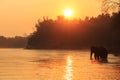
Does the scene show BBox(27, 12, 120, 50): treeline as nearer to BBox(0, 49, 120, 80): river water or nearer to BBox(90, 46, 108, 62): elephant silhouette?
BBox(90, 46, 108, 62): elephant silhouette

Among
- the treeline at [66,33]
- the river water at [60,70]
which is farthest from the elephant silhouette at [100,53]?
the treeline at [66,33]

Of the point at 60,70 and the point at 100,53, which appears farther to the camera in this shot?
the point at 100,53

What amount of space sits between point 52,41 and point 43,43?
8.80ft

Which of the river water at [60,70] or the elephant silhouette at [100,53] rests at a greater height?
the elephant silhouette at [100,53]

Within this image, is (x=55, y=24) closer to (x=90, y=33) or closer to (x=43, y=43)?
(x=43, y=43)

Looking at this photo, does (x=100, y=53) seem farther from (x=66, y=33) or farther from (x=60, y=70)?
(x=66, y=33)

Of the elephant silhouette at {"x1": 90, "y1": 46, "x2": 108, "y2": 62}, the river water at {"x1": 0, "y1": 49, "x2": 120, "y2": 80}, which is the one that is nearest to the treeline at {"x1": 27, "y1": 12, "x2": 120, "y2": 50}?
the elephant silhouette at {"x1": 90, "y1": 46, "x2": 108, "y2": 62}

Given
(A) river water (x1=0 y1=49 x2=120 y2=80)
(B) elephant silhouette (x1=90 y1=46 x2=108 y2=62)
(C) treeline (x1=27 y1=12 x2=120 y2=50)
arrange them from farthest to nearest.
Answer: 1. (C) treeline (x1=27 y1=12 x2=120 y2=50)
2. (B) elephant silhouette (x1=90 y1=46 x2=108 y2=62)
3. (A) river water (x1=0 y1=49 x2=120 y2=80)

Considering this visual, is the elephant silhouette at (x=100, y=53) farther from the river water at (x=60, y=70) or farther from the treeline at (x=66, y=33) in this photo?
the treeline at (x=66, y=33)

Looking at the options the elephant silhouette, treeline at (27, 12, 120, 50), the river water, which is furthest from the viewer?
treeline at (27, 12, 120, 50)

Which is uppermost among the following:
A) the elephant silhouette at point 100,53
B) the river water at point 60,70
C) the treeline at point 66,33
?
the treeline at point 66,33

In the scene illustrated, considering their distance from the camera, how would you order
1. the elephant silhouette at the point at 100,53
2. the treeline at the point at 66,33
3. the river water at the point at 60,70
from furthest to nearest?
the treeline at the point at 66,33, the elephant silhouette at the point at 100,53, the river water at the point at 60,70

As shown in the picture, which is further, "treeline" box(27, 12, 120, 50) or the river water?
"treeline" box(27, 12, 120, 50)

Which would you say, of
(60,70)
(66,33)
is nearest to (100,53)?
(60,70)
